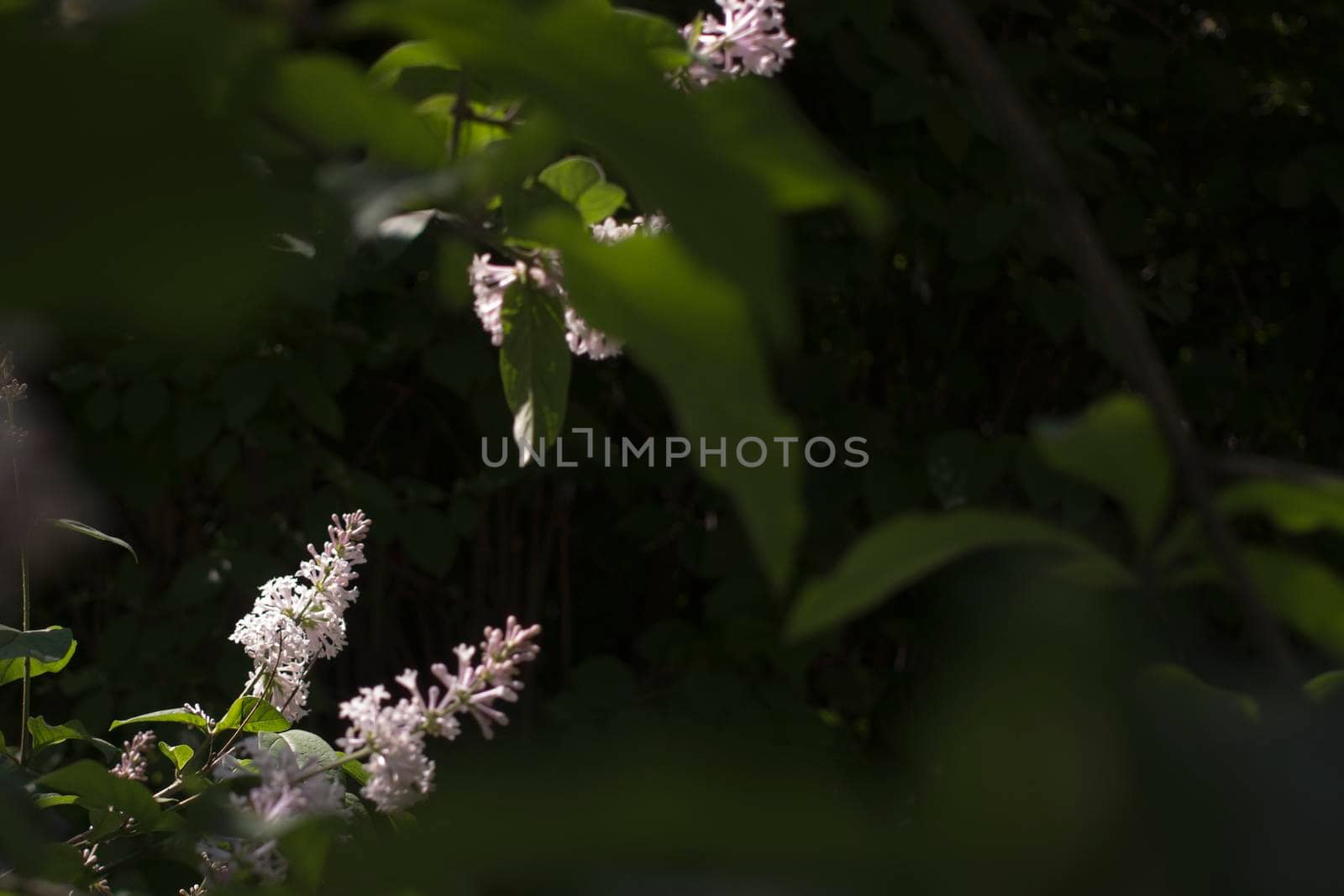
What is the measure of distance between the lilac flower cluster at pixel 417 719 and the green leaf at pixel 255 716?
0.11 m

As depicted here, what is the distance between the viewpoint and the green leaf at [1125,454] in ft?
0.57

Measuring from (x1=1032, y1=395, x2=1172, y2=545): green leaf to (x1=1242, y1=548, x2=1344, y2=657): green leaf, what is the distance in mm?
17

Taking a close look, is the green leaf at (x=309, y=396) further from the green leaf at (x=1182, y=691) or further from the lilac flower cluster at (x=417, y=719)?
the green leaf at (x=1182, y=691)

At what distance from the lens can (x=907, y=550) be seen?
172 mm

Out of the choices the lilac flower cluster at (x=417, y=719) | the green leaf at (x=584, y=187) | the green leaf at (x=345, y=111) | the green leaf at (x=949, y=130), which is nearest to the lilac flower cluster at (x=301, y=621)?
the lilac flower cluster at (x=417, y=719)

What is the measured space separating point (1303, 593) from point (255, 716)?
1.69 ft

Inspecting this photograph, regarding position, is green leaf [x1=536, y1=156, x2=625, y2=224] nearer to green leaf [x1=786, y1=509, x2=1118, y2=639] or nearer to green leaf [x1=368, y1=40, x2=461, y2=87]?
green leaf [x1=368, y1=40, x2=461, y2=87]

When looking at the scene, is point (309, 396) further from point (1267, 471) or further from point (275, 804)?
point (1267, 471)

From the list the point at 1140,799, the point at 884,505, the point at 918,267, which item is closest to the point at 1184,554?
the point at 1140,799

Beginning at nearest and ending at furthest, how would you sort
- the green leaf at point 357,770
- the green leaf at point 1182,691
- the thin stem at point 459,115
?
the green leaf at point 1182,691
the thin stem at point 459,115
the green leaf at point 357,770

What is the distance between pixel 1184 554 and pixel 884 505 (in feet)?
4.22

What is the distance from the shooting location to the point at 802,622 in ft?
0.55

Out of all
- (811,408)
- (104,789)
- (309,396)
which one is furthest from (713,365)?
(811,408)

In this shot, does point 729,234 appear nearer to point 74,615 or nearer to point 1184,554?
point 1184,554
